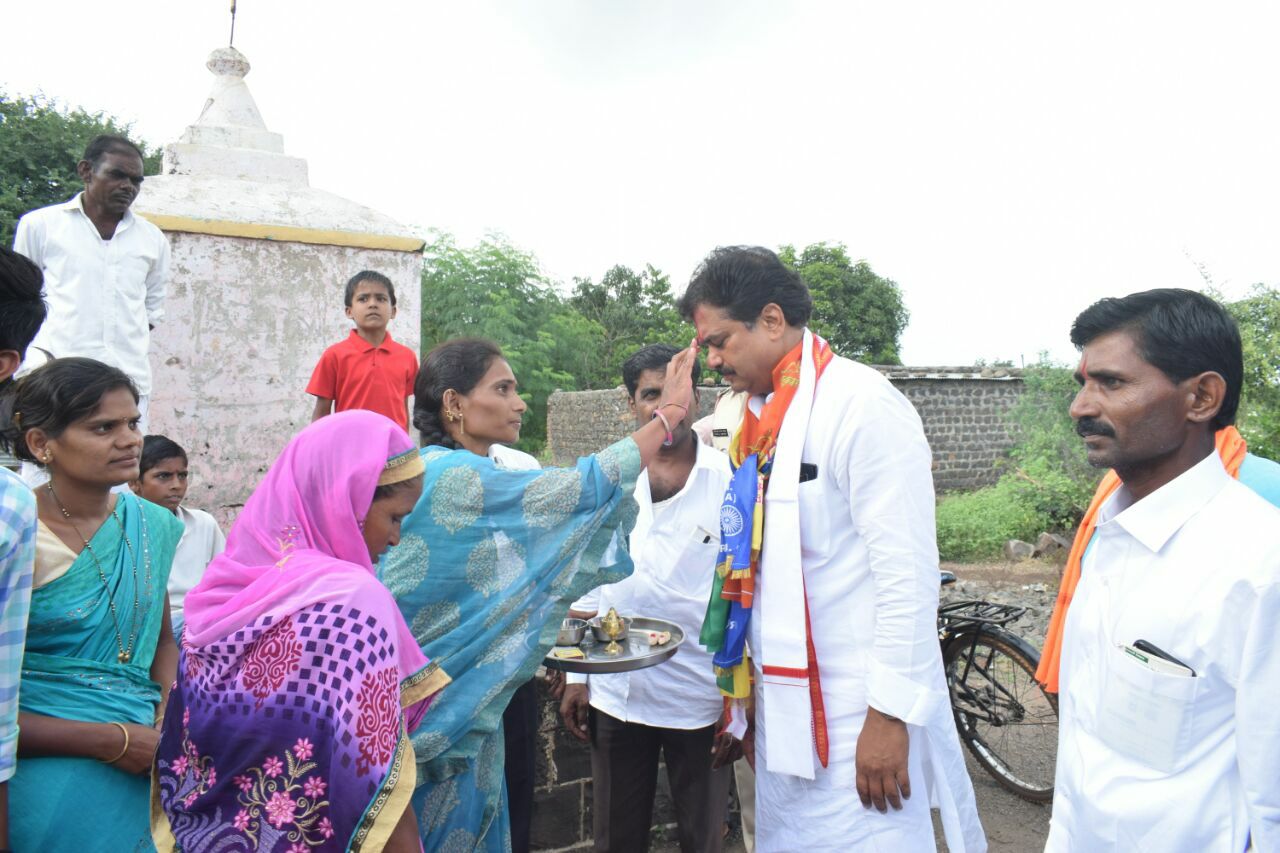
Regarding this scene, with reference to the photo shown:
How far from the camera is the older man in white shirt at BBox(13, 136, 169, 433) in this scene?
4.23 metres

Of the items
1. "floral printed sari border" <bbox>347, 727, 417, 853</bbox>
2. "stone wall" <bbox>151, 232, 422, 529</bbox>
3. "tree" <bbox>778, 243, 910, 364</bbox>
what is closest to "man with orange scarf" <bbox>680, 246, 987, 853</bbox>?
"floral printed sari border" <bbox>347, 727, 417, 853</bbox>

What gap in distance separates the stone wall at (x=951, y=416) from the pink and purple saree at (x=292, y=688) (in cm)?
1392

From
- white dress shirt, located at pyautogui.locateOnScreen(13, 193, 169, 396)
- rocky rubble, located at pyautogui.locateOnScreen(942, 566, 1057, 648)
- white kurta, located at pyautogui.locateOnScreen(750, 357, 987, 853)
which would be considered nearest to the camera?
white kurta, located at pyautogui.locateOnScreen(750, 357, 987, 853)

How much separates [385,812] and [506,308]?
21.0 meters

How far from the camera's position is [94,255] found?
4344mm

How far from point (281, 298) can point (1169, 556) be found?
5702 mm

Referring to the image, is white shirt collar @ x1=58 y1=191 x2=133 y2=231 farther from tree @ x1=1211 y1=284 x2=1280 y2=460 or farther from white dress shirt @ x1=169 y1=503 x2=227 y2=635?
tree @ x1=1211 y1=284 x2=1280 y2=460

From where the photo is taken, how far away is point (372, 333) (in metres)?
5.37

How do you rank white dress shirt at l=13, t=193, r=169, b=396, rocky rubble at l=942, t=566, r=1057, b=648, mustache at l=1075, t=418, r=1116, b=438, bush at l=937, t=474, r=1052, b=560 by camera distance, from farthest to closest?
bush at l=937, t=474, r=1052, b=560 → rocky rubble at l=942, t=566, r=1057, b=648 → white dress shirt at l=13, t=193, r=169, b=396 → mustache at l=1075, t=418, r=1116, b=438

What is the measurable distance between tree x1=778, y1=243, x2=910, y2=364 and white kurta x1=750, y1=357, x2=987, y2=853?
30624mm

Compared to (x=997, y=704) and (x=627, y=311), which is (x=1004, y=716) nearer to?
(x=997, y=704)

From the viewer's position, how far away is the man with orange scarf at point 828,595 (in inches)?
82.2

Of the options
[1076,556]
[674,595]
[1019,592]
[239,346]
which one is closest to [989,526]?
[1019,592]

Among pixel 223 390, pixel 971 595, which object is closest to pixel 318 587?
pixel 223 390
